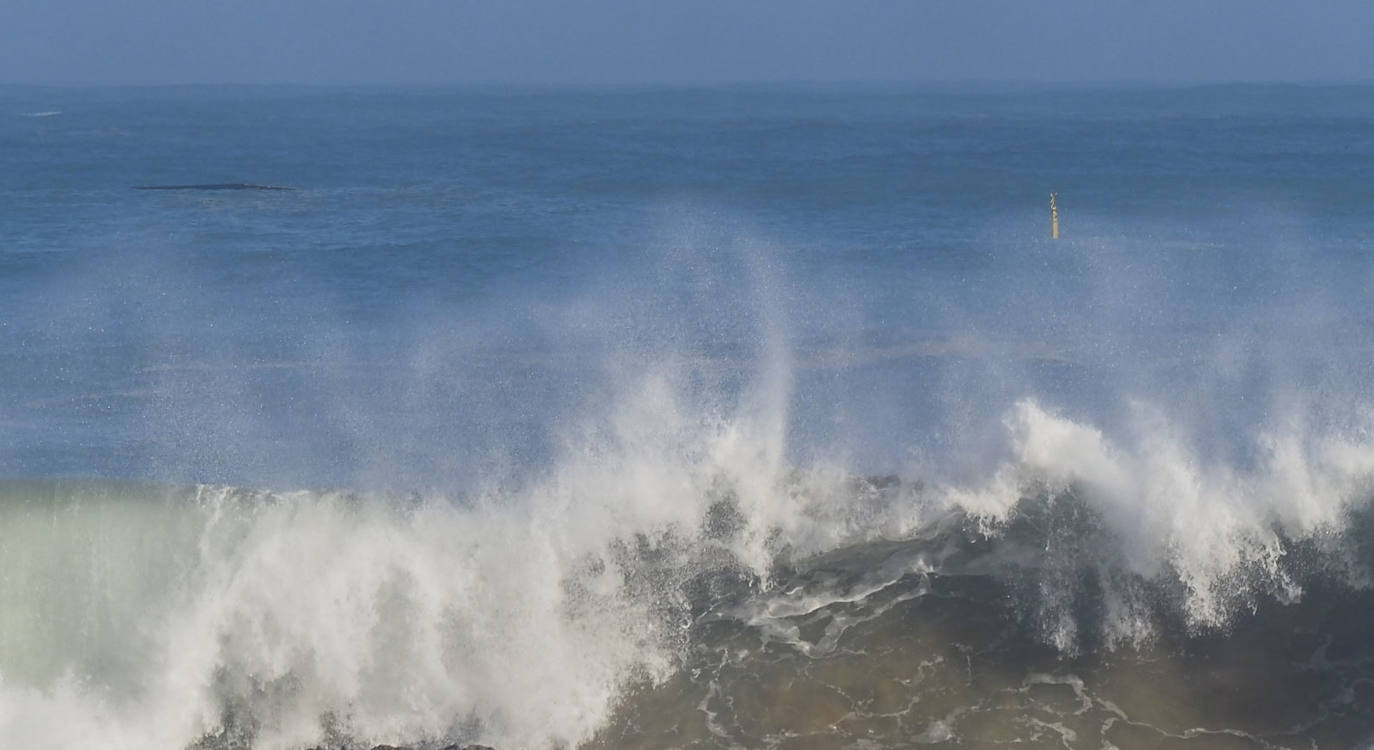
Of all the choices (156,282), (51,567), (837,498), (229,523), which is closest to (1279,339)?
(837,498)

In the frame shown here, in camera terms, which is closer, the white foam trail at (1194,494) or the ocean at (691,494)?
the ocean at (691,494)

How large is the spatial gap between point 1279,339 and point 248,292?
19.9m

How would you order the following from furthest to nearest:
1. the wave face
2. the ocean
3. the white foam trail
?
the white foam trail
the ocean
the wave face

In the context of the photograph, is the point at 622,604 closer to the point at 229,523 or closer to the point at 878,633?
the point at 878,633

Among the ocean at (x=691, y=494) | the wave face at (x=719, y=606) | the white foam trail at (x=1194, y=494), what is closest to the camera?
the wave face at (x=719, y=606)

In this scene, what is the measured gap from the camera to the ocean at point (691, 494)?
1304 cm

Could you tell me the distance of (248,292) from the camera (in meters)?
30.6

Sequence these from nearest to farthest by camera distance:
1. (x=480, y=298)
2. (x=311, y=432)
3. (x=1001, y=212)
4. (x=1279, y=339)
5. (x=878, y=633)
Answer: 1. (x=878, y=633)
2. (x=311, y=432)
3. (x=1279, y=339)
4. (x=480, y=298)
5. (x=1001, y=212)

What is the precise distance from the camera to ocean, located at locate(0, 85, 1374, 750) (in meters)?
13.0

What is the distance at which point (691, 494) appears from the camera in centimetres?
1591

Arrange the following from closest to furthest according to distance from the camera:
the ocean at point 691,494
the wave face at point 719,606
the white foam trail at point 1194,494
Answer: the wave face at point 719,606, the ocean at point 691,494, the white foam trail at point 1194,494

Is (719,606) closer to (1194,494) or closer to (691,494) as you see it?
(691,494)

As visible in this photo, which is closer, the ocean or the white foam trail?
the ocean

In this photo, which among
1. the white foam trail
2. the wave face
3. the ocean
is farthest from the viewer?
the white foam trail
